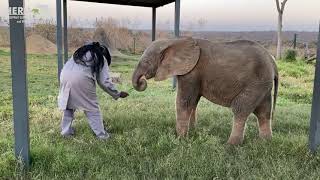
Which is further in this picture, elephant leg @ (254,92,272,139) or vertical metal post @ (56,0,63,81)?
vertical metal post @ (56,0,63,81)

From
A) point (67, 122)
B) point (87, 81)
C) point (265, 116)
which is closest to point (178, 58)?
point (87, 81)

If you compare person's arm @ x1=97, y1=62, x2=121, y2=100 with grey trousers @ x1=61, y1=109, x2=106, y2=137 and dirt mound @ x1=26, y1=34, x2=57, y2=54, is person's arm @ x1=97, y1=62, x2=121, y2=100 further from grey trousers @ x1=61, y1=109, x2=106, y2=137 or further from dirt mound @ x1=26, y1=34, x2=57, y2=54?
dirt mound @ x1=26, y1=34, x2=57, y2=54

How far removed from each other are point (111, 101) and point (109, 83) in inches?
133

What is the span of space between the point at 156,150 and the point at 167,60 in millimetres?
1233

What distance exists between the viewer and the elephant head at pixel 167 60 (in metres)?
5.79

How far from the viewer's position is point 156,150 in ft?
17.4

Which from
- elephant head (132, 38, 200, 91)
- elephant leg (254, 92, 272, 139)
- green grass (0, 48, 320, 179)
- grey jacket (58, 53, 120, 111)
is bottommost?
green grass (0, 48, 320, 179)

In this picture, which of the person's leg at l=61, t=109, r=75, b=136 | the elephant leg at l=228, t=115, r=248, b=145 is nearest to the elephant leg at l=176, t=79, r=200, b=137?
the elephant leg at l=228, t=115, r=248, b=145

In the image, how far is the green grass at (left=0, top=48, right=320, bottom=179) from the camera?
4621 mm

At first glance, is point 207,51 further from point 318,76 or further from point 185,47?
point 318,76

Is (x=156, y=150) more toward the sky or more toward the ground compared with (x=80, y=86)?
more toward the ground

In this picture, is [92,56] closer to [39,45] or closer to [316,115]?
[316,115]

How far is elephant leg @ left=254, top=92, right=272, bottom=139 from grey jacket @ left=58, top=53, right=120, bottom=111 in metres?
1.86

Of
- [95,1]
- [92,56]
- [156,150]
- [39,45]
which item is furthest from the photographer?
[39,45]
